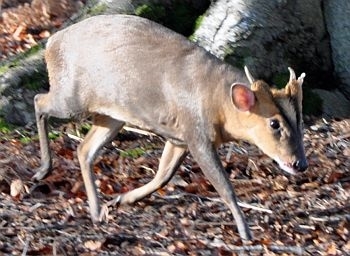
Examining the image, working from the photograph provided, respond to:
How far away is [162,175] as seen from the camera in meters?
7.72

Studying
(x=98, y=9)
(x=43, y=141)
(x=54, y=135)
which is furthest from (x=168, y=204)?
(x=98, y=9)

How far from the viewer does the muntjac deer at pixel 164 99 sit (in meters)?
7.12

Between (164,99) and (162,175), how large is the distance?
1.97ft

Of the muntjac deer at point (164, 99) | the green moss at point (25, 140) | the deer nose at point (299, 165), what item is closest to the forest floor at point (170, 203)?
the green moss at point (25, 140)

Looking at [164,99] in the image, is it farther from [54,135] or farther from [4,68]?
[4,68]

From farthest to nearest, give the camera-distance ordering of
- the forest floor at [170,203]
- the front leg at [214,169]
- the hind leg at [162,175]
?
the hind leg at [162,175] → the front leg at [214,169] → the forest floor at [170,203]

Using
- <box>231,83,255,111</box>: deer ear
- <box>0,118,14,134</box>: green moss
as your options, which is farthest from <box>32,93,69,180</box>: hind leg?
<box>231,83,255,111</box>: deer ear

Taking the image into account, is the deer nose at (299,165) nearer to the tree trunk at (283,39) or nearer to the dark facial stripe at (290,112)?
the dark facial stripe at (290,112)

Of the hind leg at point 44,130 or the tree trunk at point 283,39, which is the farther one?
the tree trunk at point 283,39

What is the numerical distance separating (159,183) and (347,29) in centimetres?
317

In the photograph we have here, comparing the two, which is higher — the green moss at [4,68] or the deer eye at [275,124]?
the deer eye at [275,124]

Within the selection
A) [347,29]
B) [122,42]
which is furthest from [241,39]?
[122,42]

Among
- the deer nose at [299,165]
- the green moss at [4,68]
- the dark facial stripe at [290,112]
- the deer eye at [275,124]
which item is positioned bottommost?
the green moss at [4,68]

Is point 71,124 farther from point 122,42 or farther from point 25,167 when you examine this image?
point 122,42
